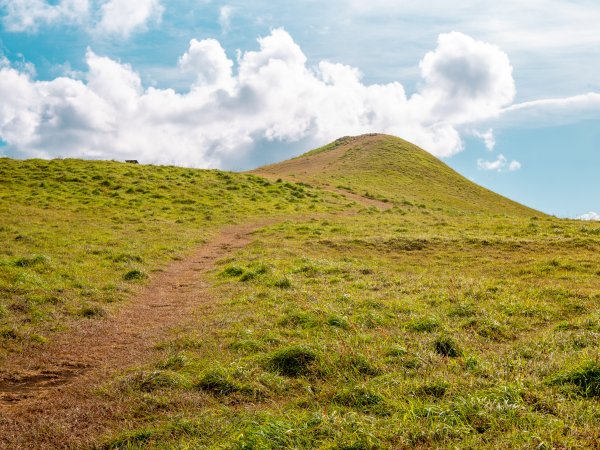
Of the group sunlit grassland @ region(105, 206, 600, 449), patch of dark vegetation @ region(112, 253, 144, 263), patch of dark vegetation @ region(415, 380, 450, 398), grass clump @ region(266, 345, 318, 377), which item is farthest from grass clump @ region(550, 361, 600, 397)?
patch of dark vegetation @ region(112, 253, 144, 263)

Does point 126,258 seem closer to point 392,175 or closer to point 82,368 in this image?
point 82,368

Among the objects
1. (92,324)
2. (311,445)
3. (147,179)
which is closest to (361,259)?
(92,324)

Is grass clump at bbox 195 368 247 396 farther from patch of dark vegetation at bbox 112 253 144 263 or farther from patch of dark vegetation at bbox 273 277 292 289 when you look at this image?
patch of dark vegetation at bbox 112 253 144 263

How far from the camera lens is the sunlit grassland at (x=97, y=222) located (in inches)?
566

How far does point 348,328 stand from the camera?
11609 mm

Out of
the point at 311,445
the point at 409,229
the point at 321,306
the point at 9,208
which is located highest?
the point at 9,208

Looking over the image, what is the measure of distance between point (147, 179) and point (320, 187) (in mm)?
19317

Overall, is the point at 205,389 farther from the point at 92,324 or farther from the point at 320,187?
the point at 320,187

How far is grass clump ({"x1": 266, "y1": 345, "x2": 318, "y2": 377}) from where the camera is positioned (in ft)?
30.1

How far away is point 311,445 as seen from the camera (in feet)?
20.4

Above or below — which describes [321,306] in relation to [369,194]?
below

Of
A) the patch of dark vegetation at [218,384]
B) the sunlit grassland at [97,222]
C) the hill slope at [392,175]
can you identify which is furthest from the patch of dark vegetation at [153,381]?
the hill slope at [392,175]

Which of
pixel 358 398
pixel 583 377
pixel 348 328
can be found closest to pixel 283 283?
pixel 348 328

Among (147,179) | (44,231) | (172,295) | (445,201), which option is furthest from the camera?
(445,201)
